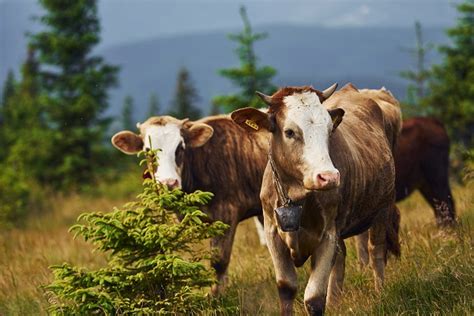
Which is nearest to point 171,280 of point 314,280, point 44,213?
point 314,280

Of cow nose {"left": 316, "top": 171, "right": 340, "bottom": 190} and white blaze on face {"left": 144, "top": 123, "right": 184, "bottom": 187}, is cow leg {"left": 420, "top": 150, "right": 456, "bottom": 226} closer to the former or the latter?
white blaze on face {"left": 144, "top": 123, "right": 184, "bottom": 187}

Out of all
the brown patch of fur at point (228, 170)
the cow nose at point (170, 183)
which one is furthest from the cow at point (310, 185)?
the brown patch of fur at point (228, 170)

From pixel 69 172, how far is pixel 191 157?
15702 mm

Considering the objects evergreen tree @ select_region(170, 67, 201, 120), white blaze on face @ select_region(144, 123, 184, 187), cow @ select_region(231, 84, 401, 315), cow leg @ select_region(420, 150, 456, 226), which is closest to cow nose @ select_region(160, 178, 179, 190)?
white blaze on face @ select_region(144, 123, 184, 187)

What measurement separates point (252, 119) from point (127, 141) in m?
3.23

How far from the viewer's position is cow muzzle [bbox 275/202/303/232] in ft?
18.0

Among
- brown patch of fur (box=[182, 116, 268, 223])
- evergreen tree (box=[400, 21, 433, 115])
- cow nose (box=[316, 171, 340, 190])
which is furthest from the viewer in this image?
evergreen tree (box=[400, 21, 433, 115])

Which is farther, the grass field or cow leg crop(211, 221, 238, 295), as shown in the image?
cow leg crop(211, 221, 238, 295)

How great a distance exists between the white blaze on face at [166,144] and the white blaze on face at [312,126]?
100 inches

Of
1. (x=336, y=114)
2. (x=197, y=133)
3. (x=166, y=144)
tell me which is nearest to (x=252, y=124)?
(x=336, y=114)

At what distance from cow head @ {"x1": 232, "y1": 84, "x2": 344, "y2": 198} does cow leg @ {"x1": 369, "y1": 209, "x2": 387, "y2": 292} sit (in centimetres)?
180

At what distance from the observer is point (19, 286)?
28.5ft

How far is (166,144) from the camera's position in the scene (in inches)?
321

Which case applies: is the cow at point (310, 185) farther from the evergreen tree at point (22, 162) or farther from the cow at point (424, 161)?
the evergreen tree at point (22, 162)
